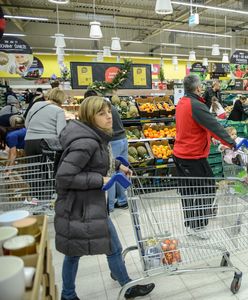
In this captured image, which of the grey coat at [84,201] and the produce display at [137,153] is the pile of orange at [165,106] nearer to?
the produce display at [137,153]

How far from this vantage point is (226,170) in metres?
3.80

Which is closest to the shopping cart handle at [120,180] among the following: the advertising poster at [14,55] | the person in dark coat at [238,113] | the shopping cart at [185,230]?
the shopping cart at [185,230]

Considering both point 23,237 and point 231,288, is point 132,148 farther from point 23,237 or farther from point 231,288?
point 23,237

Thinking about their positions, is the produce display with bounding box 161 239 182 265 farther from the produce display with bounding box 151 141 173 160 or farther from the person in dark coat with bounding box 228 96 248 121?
the person in dark coat with bounding box 228 96 248 121

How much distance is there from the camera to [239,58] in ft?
40.1

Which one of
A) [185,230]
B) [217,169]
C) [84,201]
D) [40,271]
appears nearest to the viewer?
[40,271]

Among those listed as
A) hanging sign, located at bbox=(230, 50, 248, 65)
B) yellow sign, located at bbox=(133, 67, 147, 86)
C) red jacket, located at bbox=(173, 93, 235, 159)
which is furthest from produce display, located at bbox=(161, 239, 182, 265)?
hanging sign, located at bbox=(230, 50, 248, 65)

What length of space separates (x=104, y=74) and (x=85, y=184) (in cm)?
381

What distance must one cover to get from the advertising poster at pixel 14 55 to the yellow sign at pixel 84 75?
364 cm

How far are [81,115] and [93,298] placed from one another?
1612 millimetres

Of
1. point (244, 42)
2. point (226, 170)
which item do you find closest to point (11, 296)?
point (226, 170)

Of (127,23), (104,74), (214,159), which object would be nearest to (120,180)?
(104,74)

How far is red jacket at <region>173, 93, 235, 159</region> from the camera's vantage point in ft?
10.3

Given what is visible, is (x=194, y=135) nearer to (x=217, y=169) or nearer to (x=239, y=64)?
(x=217, y=169)
